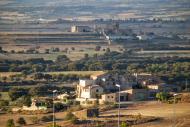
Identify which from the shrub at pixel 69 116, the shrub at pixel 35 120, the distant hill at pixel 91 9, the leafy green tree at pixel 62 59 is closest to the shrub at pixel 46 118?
the shrub at pixel 35 120

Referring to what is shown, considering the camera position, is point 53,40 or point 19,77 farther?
point 53,40

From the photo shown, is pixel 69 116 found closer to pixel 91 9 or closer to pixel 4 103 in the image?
pixel 4 103

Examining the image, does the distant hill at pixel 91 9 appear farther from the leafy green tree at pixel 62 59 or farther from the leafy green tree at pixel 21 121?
the leafy green tree at pixel 21 121

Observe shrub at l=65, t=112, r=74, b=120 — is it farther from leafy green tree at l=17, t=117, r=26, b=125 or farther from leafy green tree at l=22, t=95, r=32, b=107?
leafy green tree at l=22, t=95, r=32, b=107

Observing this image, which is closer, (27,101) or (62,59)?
(27,101)

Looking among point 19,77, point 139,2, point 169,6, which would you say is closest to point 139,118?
point 19,77

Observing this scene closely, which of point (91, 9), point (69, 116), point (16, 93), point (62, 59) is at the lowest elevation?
point (91, 9)

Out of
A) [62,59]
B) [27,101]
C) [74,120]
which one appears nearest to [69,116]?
[74,120]

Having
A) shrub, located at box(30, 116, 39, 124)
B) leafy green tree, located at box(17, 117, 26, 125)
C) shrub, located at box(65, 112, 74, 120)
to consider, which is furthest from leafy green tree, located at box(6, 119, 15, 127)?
shrub, located at box(65, 112, 74, 120)

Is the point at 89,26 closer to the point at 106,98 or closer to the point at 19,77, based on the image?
the point at 19,77

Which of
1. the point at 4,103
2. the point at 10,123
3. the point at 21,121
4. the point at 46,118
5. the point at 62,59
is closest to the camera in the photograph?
the point at 10,123

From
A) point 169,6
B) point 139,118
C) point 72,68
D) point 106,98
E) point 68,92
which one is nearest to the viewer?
point 139,118
